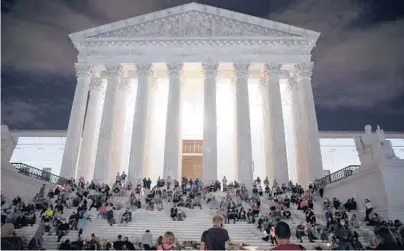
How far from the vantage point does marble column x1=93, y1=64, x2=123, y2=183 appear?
26352 millimetres

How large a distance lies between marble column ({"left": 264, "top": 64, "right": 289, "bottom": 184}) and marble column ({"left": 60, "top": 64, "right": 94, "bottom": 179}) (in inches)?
673

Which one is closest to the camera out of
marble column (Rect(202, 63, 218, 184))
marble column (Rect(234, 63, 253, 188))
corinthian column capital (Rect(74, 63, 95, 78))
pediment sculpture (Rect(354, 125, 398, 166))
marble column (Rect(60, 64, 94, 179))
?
pediment sculpture (Rect(354, 125, 398, 166))

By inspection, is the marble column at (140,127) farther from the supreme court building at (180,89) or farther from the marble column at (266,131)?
the marble column at (266,131)

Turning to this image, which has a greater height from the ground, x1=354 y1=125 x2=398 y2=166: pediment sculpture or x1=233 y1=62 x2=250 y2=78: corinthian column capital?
x1=233 y1=62 x2=250 y2=78: corinthian column capital

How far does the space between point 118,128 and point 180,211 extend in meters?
14.2

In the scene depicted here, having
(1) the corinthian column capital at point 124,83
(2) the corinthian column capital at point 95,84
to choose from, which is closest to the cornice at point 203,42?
(1) the corinthian column capital at point 124,83

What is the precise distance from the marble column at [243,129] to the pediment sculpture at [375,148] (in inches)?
374

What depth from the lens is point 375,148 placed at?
1692 centimetres

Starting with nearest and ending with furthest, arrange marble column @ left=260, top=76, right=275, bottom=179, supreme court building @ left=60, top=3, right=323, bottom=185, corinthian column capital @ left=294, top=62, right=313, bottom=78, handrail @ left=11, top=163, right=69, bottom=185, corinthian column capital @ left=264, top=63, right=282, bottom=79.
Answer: handrail @ left=11, top=163, right=69, bottom=185 < supreme court building @ left=60, top=3, right=323, bottom=185 < marble column @ left=260, top=76, right=275, bottom=179 < corinthian column capital @ left=294, top=62, right=313, bottom=78 < corinthian column capital @ left=264, top=63, right=282, bottom=79

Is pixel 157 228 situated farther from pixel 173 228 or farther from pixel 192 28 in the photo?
pixel 192 28

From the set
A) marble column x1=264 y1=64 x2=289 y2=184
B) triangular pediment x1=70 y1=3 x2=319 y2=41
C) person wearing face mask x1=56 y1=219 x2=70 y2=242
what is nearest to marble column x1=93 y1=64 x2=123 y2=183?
triangular pediment x1=70 y1=3 x2=319 y2=41

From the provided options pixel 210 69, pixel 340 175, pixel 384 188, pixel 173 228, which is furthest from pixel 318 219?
pixel 210 69

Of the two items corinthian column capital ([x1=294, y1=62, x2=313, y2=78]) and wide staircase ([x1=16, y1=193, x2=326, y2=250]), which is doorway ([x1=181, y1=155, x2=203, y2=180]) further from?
wide staircase ([x1=16, y1=193, x2=326, y2=250])

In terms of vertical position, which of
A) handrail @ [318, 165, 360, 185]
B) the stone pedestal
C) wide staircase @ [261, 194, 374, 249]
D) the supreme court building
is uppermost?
the supreme court building
